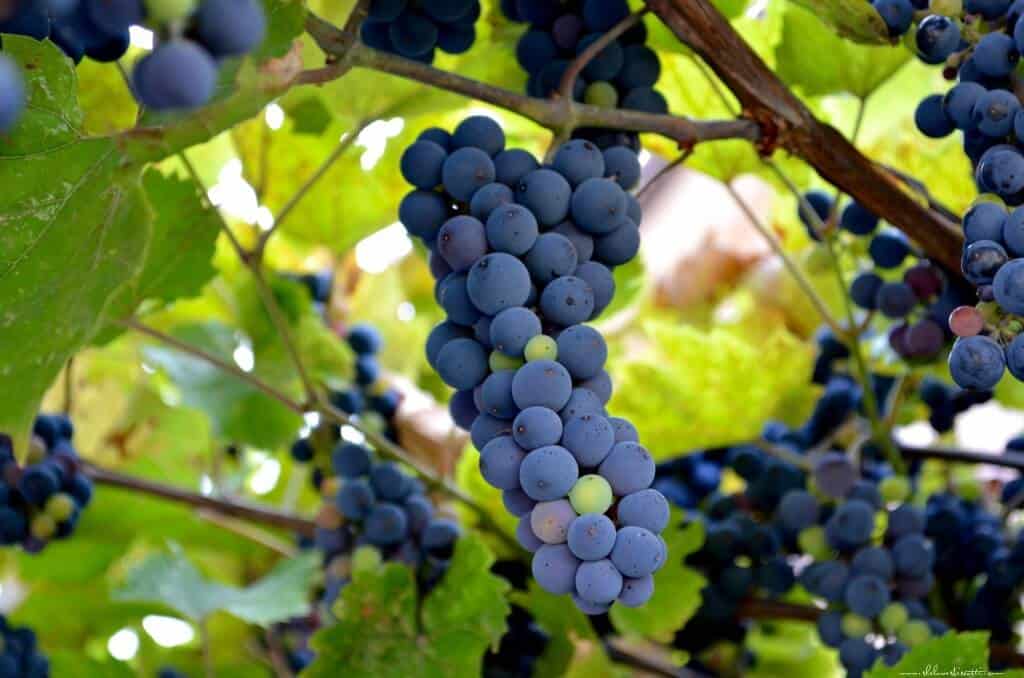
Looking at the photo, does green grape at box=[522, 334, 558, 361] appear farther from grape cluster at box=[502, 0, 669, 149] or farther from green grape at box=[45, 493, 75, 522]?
green grape at box=[45, 493, 75, 522]

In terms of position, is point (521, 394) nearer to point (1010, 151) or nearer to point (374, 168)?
point (1010, 151)

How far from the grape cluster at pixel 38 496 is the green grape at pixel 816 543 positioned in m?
0.51

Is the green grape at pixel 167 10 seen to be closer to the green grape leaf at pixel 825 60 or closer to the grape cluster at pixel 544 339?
the grape cluster at pixel 544 339

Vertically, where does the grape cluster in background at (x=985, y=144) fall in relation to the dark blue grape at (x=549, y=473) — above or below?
above

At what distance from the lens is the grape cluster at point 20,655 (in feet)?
2.69

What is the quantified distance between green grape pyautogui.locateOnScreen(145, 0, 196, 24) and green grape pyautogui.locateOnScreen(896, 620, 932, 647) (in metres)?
0.63

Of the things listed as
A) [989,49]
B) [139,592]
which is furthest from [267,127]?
[989,49]

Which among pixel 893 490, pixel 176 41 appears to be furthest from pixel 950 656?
pixel 176 41

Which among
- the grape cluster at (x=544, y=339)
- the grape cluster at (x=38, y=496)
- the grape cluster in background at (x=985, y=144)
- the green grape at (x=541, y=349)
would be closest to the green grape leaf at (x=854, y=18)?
the grape cluster in background at (x=985, y=144)

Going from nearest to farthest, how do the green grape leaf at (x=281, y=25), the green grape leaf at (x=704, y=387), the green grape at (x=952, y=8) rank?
1. the green grape leaf at (x=281, y=25)
2. the green grape at (x=952, y=8)
3. the green grape leaf at (x=704, y=387)

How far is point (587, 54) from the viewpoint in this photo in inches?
25.0

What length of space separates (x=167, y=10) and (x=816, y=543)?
664 mm

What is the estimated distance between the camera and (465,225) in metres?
0.57

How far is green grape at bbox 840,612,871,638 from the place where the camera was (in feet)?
2.63
